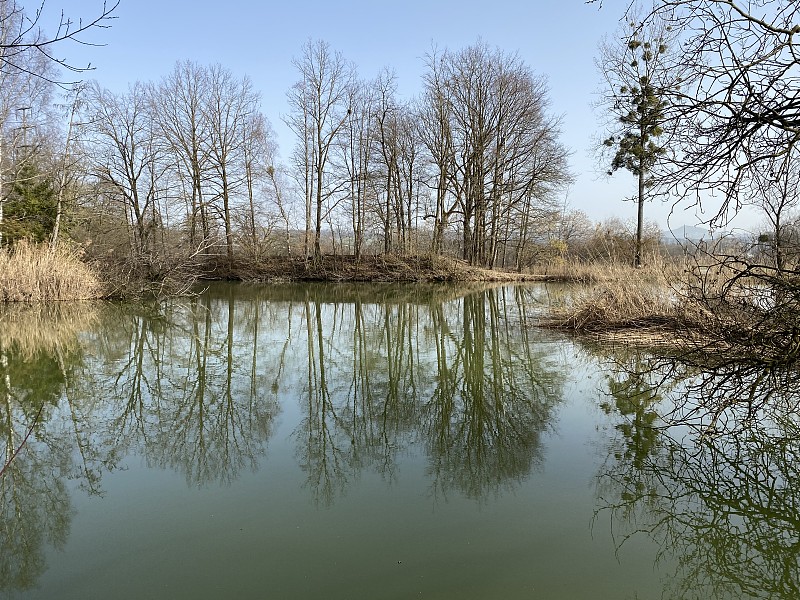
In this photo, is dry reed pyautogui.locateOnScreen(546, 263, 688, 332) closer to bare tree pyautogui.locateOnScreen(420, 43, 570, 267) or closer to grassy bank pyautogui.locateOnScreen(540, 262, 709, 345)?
grassy bank pyautogui.locateOnScreen(540, 262, 709, 345)

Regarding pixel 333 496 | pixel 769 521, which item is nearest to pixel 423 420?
pixel 333 496

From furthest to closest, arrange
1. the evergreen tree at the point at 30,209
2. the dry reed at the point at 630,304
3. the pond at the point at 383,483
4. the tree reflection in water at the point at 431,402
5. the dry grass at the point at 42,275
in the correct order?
the evergreen tree at the point at 30,209
the dry grass at the point at 42,275
the dry reed at the point at 630,304
the tree reflection in water at the point at 431,402
the pond at the point at 383,483

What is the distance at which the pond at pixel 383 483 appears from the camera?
2396 millimetres

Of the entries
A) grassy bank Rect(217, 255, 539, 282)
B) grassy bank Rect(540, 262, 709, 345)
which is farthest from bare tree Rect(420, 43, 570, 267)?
grassy bank Rect(540, 262, 709, 345)

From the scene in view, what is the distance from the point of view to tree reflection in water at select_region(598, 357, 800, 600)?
2.46m

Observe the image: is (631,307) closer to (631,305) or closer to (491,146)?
(631,305)

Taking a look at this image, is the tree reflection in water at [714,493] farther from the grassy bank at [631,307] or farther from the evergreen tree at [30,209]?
the evergreen tree at [30,209]

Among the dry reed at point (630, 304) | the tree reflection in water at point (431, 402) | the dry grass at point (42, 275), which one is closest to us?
the tree reflection in water at point (431, 402)

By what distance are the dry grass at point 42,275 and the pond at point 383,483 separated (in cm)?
651

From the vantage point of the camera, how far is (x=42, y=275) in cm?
1266

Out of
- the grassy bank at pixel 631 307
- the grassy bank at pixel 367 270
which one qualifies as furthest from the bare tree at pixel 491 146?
the grassy bank at pixel 631 307

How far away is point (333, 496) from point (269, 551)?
69 centimetres

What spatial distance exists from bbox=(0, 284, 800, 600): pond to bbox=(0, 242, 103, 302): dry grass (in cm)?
651

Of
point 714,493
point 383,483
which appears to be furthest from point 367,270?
point 714,493
